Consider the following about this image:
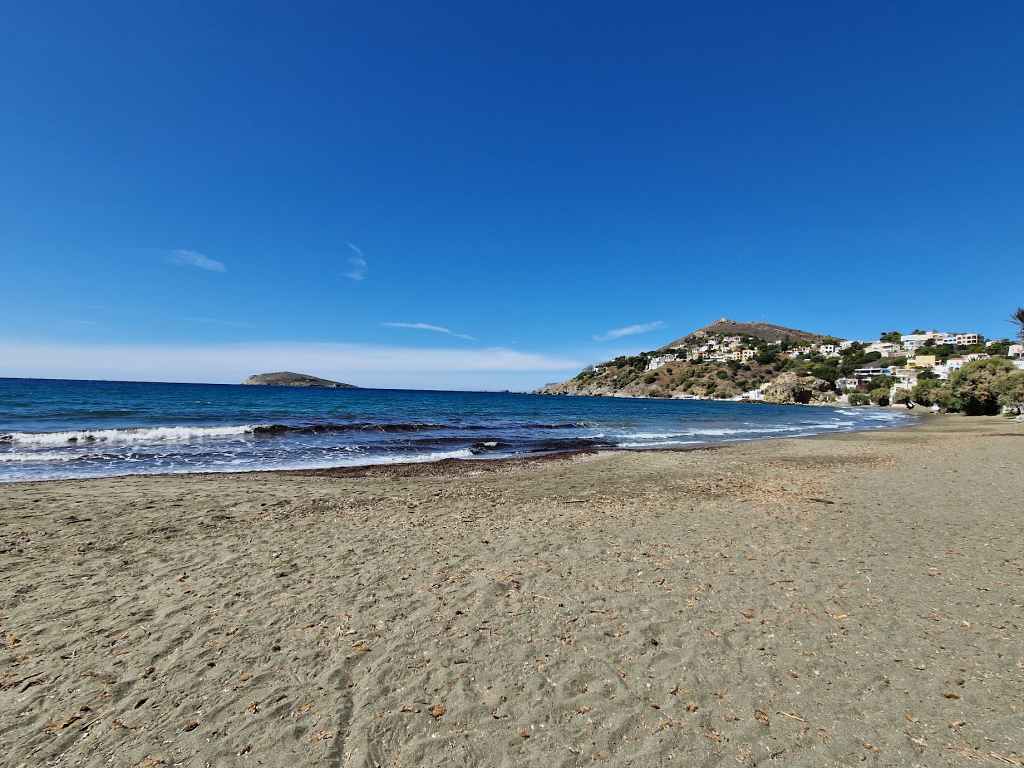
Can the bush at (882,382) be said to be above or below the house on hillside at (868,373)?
below

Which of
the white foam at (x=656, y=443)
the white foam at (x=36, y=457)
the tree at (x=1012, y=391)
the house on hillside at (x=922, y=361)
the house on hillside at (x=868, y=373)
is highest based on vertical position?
the house on hillside at (x=922, y=361)

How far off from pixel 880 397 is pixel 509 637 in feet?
446

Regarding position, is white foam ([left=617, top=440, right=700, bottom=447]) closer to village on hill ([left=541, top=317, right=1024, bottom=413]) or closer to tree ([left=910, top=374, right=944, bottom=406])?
village on hill ([left=541, top=317, right=1024, bottom=413])

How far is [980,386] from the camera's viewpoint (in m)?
59.5

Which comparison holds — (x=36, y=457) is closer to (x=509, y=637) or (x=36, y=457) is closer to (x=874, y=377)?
(x=509, y=637)

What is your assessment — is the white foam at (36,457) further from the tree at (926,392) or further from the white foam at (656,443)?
the tree at (926,392)

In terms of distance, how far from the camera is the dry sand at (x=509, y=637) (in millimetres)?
3908

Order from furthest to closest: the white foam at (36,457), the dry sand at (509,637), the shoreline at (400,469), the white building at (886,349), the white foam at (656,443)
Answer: the white building at (886,349) < the white foam at (656,443) < the white foam at (36,457) < the shoreline at (400,469) < the dry sand at (509,637)

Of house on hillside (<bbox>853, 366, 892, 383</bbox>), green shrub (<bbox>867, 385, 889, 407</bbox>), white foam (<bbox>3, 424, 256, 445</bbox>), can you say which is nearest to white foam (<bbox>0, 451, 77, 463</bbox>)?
white foam (<bbox>3, 424, 256, 445</bbox>)

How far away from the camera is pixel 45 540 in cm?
879

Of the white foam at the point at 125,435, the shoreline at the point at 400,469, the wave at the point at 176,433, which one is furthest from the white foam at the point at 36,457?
the shoreline at the point at 400,469

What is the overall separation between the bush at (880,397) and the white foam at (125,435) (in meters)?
130

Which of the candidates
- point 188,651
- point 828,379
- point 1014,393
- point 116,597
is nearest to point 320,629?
point 188,651

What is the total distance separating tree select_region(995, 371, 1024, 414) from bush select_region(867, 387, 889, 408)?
186 feet
